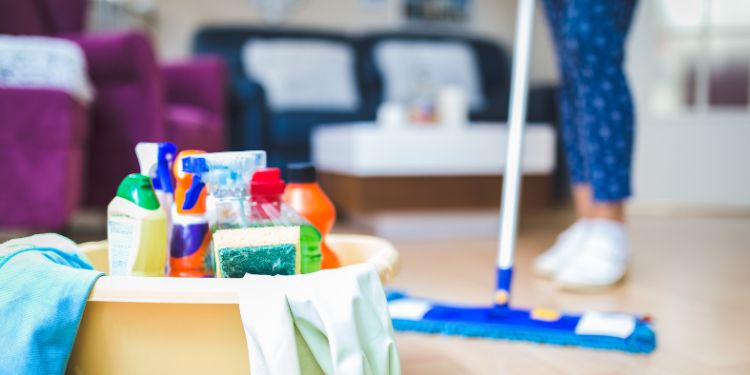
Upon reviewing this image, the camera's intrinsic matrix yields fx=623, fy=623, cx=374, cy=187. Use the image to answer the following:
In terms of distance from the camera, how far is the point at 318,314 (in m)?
0.53

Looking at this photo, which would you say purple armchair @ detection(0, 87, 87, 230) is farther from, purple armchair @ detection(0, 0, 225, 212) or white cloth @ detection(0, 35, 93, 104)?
purple armchair @ detection(0, 0, 225, 212)

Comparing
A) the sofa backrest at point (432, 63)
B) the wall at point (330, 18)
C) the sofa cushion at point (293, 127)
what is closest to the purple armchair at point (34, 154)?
the sofa cushion at point (293, 127)

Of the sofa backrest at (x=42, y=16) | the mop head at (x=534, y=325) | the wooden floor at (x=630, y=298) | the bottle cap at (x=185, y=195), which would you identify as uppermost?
the sofa backrest at (x=42, y=16)

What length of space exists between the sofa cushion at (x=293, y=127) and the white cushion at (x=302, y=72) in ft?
0.69

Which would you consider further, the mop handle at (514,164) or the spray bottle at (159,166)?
the mop handle at (514,164)

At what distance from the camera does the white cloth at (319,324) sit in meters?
0.52

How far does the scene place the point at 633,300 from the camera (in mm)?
1123

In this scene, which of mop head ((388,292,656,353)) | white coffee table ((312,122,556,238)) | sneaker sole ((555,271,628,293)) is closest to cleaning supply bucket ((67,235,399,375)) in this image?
mop head ((388,292,656,353))

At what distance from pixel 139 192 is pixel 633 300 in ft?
2.87

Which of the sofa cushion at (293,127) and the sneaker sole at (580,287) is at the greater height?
the sofa cushion at (293,127)

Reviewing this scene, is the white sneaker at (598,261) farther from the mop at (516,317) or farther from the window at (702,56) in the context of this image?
the window at (702,56)

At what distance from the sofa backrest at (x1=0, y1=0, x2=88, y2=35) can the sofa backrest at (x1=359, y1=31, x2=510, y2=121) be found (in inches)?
54.9

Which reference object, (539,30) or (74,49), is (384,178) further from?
(539,30)

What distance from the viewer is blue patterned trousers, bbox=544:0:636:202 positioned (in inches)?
46.1
